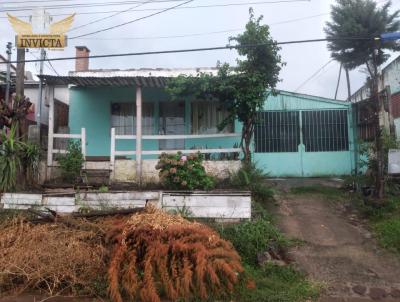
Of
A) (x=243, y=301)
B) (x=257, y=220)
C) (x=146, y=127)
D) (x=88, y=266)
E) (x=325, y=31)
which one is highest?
(x=325, y=31)

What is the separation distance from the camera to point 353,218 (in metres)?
8.30

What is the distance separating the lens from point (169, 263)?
5.53 metres

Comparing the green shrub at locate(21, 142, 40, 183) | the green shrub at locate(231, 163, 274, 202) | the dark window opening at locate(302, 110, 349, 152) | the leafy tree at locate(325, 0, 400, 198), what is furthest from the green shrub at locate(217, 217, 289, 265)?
the leafy tree at locate(325, 0, 400, 198)

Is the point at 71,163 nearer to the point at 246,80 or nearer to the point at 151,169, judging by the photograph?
the point at 151,169

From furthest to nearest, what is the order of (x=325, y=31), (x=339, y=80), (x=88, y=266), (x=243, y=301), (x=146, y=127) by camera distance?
(x=339, y=80) → (x=325, y=31) → (x=146, y=127) → (x=88, y=266) → (x=243, y=301)

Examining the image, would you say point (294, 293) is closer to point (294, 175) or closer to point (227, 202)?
point (227, 202)

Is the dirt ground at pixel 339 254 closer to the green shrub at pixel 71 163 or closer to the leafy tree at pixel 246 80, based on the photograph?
the leafy tree at pixel 246 80

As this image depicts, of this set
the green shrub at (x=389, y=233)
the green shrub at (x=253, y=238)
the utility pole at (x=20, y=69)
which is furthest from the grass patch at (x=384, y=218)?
the utility pole at (x=20, y=69)

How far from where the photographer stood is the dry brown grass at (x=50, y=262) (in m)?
5.44

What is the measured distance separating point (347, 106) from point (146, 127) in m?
6.46

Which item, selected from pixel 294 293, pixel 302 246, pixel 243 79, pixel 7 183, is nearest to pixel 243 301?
pixel 294 293

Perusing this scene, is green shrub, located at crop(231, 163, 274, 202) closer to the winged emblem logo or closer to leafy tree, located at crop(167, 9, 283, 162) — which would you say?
leafy tree, located at crop(167, 9, 283, 162)

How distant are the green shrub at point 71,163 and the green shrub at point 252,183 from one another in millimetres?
3638

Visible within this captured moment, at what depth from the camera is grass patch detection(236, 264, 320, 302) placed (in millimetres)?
5113
